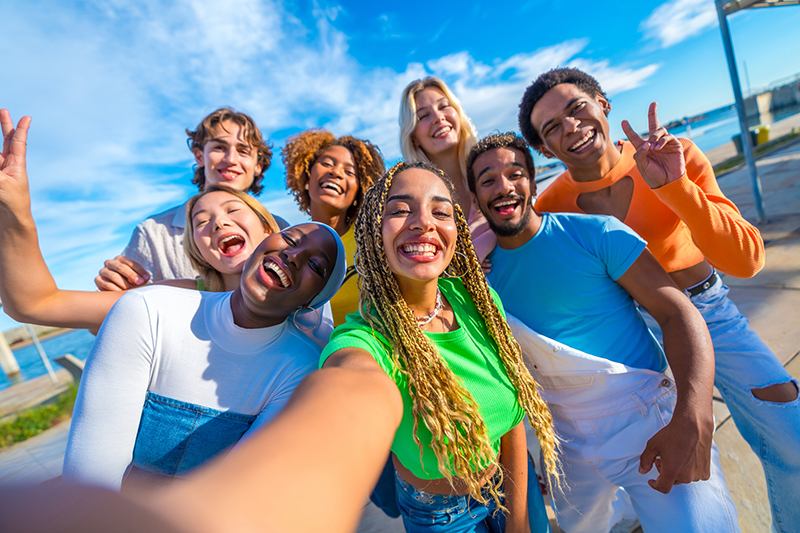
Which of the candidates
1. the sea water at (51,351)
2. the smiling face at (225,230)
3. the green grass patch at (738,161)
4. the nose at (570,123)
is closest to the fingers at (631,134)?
the nose at (570,123)

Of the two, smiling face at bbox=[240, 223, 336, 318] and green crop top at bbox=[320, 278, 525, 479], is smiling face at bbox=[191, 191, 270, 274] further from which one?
green crop top at bbox=[320, 278, 525, 479]

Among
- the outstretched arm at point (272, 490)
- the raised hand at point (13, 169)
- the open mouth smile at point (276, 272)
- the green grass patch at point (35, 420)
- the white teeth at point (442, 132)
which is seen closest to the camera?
the outstretched arm at point (272, 490)

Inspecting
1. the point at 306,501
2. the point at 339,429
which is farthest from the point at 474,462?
the point at 306,501

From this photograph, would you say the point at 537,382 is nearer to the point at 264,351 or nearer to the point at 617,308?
the point at 617,308

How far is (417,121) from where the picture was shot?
11.0 feet

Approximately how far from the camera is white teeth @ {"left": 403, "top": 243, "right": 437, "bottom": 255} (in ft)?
5.17

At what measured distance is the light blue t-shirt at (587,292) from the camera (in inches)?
74.6

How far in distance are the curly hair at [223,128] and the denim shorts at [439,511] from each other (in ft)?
9.05

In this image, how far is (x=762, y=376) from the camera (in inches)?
76.5

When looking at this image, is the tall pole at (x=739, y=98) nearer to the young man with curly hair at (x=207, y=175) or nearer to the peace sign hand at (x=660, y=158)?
the peace sign hand at (x=660, y=158)

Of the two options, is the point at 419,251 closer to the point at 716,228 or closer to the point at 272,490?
the point at 272,490

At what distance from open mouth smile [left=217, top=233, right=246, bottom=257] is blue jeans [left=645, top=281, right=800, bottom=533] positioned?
2799 millimetres

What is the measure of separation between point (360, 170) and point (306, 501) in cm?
277

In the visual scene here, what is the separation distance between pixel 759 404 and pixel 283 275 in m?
2.66
